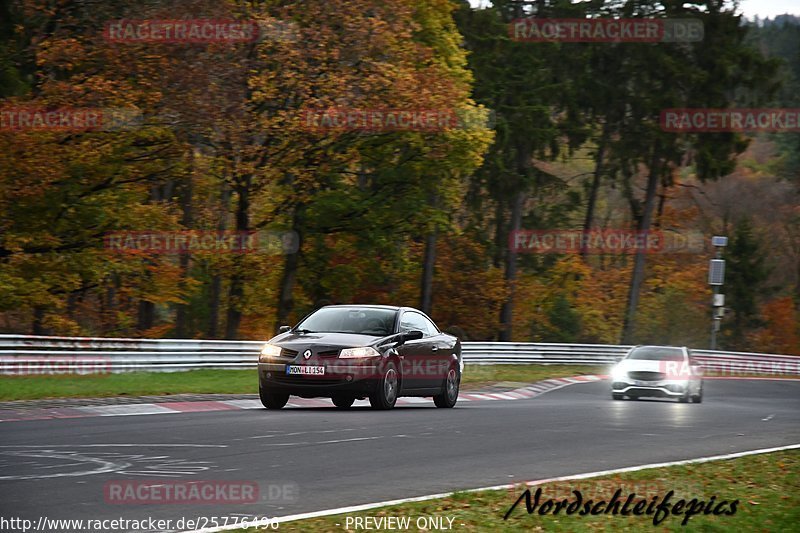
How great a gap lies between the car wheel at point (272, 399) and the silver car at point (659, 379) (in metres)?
11.3

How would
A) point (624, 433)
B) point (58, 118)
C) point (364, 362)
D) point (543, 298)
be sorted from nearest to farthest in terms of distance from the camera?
1. point (624, 433)
2. point (364, 362)
3. point (58, 118)
4. point (543, 298)

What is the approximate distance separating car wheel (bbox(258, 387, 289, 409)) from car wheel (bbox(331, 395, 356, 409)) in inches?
32.2

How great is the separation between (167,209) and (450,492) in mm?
28314

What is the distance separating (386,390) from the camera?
61.9ft

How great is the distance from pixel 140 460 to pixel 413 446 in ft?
11.7

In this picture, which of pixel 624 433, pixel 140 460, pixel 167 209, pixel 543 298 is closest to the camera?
pixel 140 460

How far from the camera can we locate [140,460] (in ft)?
36.6

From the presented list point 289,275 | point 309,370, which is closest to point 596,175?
point 289,275

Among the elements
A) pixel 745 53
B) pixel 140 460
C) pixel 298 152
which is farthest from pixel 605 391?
pixel 745 53

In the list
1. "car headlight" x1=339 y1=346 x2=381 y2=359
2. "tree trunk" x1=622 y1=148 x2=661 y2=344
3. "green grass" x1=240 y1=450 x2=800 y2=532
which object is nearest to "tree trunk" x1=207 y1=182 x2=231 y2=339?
"tree trunk" x1=622 y1=148 x2=661 y2=344

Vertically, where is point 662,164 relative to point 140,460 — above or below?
above

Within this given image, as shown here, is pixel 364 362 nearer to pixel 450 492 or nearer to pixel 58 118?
pixel 450 492

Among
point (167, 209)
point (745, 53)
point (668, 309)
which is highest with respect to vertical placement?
point (745, 53)

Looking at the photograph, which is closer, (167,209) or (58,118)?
(58,118)
